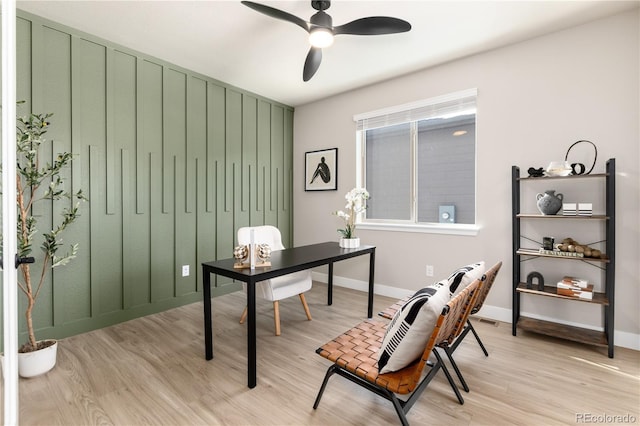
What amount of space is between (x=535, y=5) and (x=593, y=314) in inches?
98.8

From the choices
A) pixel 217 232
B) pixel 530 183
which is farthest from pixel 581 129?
pixel 217 232

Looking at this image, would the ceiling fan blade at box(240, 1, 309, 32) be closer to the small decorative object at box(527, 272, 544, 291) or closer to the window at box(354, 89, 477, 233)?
the window at box(354, 89, 477, 233)

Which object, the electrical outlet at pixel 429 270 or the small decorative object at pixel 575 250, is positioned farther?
the electrical outlet at pixel 429 270

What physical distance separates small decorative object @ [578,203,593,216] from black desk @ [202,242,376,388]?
1.70m

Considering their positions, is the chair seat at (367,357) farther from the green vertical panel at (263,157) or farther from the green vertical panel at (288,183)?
the green vertical panel at (288,183)

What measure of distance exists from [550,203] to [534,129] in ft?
2.42

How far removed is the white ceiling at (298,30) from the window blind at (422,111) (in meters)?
0.37

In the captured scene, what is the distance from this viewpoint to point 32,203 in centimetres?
245

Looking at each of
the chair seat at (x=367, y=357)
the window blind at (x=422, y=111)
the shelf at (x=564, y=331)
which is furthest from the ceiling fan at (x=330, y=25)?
the shelf at (x=564, y=331)

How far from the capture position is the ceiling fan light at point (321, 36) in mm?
2219

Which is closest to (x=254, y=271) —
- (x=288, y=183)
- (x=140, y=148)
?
(x=140, y=148)

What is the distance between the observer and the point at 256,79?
3.72 meters

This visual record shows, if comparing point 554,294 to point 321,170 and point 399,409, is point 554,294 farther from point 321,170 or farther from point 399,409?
point 321,170

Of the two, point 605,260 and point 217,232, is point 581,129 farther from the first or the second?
point 217,232
